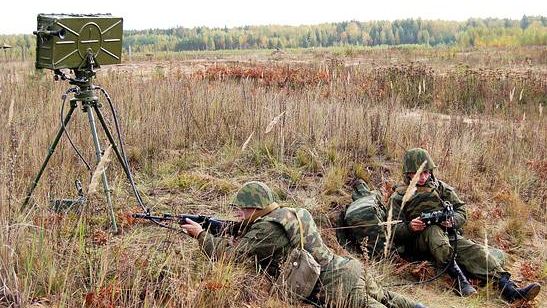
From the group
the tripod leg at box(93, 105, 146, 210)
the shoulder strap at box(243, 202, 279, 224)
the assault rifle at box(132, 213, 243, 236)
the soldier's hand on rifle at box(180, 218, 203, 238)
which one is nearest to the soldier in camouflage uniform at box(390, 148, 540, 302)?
the shoulder strap at box(243, 202, 279, 224)

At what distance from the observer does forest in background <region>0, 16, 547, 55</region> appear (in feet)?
115

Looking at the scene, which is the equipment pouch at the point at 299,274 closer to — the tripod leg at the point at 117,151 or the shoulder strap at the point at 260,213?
the shoulder strap at the point at 260,213

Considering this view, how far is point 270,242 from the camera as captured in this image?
3975mm

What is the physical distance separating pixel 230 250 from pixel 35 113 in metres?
4.21

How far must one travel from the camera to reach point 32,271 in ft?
10.2

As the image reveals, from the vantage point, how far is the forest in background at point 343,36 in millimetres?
35031

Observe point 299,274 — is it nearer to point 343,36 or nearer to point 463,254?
point 463,254

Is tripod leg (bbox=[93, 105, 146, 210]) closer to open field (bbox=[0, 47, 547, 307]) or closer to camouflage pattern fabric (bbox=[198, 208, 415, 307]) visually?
open field (bbox=[0, 47, 547, 307])

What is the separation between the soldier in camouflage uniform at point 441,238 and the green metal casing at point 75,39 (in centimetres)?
276

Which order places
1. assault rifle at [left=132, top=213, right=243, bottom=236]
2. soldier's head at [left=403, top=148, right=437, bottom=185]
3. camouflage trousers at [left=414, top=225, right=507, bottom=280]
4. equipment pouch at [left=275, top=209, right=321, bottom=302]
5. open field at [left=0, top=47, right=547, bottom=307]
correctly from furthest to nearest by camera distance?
soldier's head at [left=403, top=148, right=437, bottom=185] < camouflage trousers at [left=414, top=225, right=507, bottom=280] < assault rifle at [left=132, top=213, right=243, bottom=236] < equipment pouch at [left=275, top=209, right=321, bottom=302] < open field at [left=0, top=47, right=547, bottom=307]

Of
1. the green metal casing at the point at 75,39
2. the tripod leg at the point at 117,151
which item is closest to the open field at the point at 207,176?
the tripod leg at the point at 117,151

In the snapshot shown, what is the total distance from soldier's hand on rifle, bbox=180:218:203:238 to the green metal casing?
137cm

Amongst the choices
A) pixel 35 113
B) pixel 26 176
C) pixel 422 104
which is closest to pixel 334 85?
pixel 422 104

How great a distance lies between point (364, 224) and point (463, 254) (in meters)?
0.93
